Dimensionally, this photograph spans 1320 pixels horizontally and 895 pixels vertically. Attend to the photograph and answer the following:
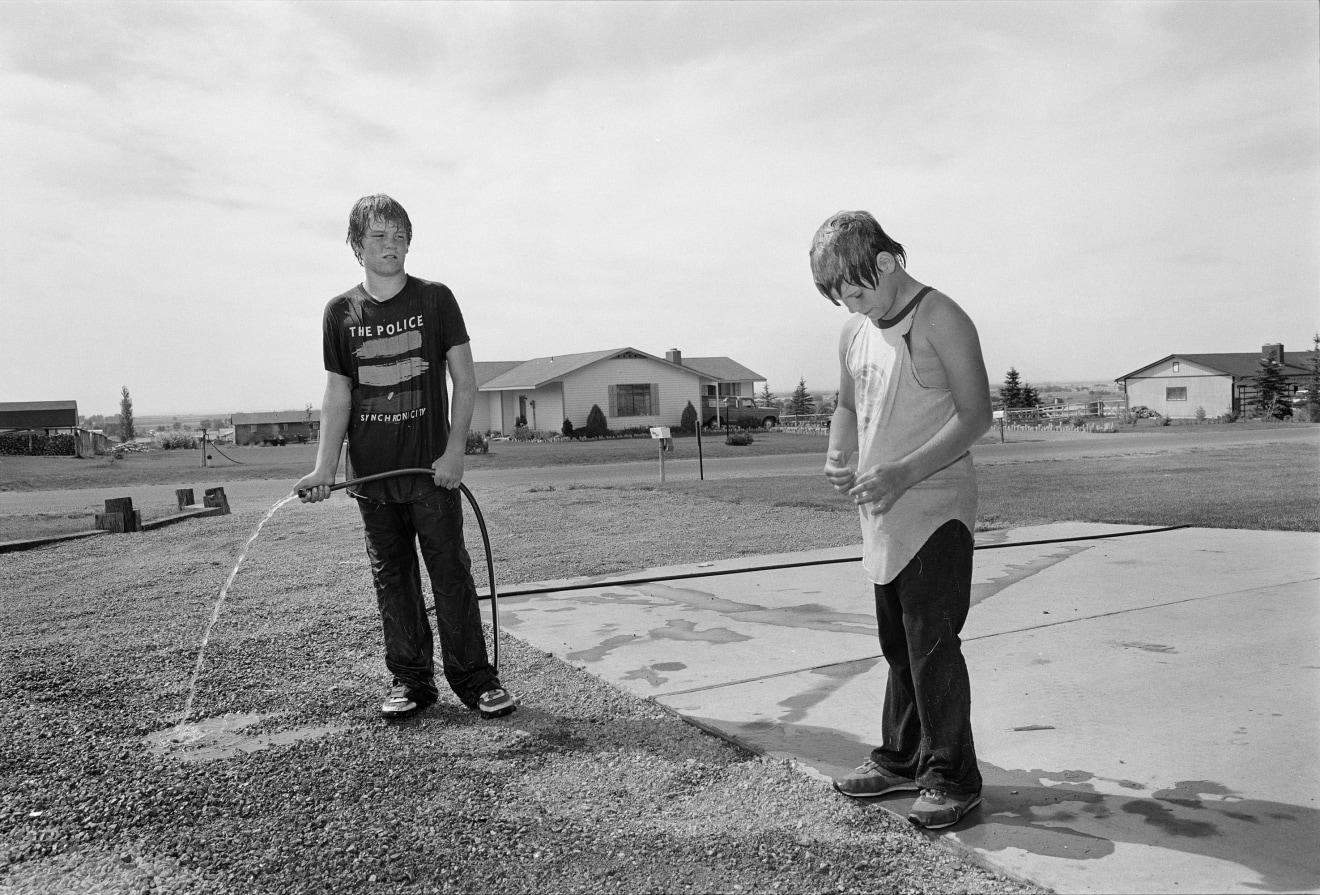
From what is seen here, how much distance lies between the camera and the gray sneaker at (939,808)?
2.62 meters

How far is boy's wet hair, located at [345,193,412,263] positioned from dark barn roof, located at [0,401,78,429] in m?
70.6

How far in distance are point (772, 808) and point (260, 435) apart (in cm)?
6846

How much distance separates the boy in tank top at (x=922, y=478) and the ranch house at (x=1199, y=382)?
182 feet

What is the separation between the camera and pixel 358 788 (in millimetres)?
3094

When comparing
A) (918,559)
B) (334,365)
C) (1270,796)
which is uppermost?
(334,365)

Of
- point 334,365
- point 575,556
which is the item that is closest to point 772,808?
point 334,365

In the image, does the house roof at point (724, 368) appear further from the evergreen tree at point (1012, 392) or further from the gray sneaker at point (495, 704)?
the gray sneaker at point (495, 704)

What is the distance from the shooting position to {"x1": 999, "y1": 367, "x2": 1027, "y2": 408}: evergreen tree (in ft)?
206

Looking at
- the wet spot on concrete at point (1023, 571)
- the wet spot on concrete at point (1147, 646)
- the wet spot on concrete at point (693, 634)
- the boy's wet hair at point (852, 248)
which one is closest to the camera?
the boy's wet hair at point (852, 248)

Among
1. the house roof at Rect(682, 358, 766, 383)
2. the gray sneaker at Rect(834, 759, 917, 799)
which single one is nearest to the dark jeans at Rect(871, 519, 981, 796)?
the gray sneaker at Rect(834, 759, 917, 799)

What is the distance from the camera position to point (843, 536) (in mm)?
8531

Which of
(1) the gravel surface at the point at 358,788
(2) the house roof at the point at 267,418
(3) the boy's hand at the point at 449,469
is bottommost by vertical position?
(1) the gravel surface at the point at 358,788

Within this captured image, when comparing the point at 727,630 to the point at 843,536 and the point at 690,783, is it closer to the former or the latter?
the point at 690,783

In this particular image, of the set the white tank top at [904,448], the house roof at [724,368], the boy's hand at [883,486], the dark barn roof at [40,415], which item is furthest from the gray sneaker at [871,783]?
the dark barn roof at [40,415]
